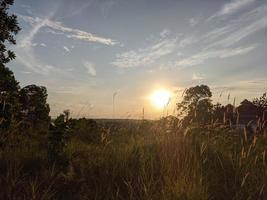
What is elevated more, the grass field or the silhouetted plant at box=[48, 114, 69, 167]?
the silhouetted plant at box=[48, 114, 69, 167]

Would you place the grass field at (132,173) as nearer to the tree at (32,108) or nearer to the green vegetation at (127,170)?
the green vegetation at (127,170)

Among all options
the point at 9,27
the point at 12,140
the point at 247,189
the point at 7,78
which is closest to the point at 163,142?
the point at 247,189

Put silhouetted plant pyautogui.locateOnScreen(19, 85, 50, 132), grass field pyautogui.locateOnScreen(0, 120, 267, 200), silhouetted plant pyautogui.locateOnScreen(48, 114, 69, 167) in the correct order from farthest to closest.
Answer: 1. silhouetted plant pyautogui.locateOnScreen(19, 85, 50, 132)
2. silhouetted plant pyautogui.locateOnScreen(48, 114, 69, 167)
3. grass field pyautogui.locateOnScreen(0, 120, 267, 200)

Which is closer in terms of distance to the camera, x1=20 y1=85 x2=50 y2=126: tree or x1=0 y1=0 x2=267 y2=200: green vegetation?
x1=0 y1=0 x2=267 y2=200: green vegetation

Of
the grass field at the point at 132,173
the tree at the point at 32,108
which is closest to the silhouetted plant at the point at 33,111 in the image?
the tree at the point at 32,108

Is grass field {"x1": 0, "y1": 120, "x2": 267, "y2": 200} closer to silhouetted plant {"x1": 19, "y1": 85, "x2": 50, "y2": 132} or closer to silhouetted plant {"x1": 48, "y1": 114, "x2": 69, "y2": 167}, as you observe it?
silhouetted plant {"x1": 48, "y1": 114, "x2": 69, "y2": 167}

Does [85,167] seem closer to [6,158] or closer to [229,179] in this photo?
[6,158]

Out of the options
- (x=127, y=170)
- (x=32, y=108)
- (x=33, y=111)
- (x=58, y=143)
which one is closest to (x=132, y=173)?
(x=127, y=170)

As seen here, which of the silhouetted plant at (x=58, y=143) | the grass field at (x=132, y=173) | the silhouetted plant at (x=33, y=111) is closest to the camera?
the grass field at (x=132, y=173)

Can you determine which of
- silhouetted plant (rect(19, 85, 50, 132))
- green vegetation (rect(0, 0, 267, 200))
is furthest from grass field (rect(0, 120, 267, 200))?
silhouetted plant (rect(19, 85, 50, 132))

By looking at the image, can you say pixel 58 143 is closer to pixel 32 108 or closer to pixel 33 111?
pixel 32 108

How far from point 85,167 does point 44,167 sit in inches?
26.5

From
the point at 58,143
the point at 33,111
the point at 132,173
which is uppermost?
the point at 33,111

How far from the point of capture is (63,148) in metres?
6.11
